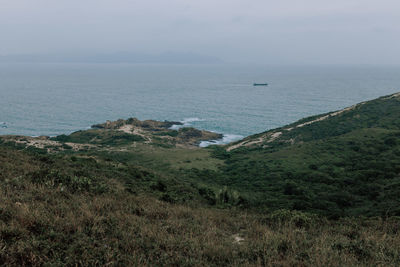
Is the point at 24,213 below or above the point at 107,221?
above

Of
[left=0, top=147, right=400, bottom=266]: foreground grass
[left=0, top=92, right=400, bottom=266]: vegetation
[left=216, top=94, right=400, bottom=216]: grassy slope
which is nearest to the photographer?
[left=0, top=147, right=400, bottom=266]: foreground grass

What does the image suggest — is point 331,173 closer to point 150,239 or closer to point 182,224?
point 182,224

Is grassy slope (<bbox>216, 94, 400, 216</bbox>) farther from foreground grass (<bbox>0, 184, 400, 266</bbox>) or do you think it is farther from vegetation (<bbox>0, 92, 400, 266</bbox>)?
foreground grass (<bbox>0, 184, 400, 266</bbox>)

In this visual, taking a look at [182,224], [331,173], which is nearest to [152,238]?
[182,224]

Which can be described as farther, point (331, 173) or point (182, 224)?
point (331, 173)

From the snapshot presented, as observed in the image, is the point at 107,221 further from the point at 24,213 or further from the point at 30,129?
the point at 30,129

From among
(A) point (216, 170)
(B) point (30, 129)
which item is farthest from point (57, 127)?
(A) point (216, 170)

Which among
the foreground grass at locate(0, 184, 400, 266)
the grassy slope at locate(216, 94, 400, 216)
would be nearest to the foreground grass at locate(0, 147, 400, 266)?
the foreground grass at locate(0, 184, 400, 266)

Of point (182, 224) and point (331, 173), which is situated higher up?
point (182, 224)

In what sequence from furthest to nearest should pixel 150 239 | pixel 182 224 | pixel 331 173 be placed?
pixel 331 173, pixel 182 224, pixel 150 239

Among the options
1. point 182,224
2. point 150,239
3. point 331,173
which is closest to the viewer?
point 150,239

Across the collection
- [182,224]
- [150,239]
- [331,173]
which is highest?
[150,239]
